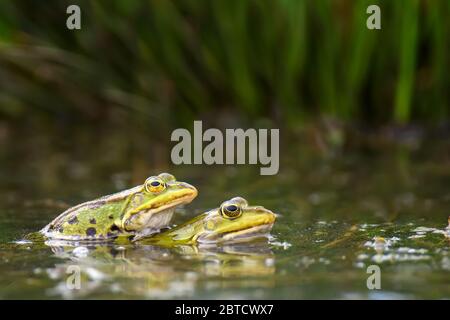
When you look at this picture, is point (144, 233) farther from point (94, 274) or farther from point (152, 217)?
point (94, 274)

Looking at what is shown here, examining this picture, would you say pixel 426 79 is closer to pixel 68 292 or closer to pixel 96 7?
pixel 96 7

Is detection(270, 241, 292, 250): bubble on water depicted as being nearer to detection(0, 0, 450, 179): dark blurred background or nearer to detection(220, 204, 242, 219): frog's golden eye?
detection(220, 204, 242, 219): frog's golden eye

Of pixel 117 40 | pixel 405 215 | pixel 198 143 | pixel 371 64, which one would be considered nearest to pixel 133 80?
pixel 117 40

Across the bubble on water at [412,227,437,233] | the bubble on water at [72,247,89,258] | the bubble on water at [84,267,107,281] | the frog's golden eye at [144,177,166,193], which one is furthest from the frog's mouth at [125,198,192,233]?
Result: the bubble on water at [412,227,437,233]

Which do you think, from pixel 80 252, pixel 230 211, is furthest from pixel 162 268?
pixel 230 211
